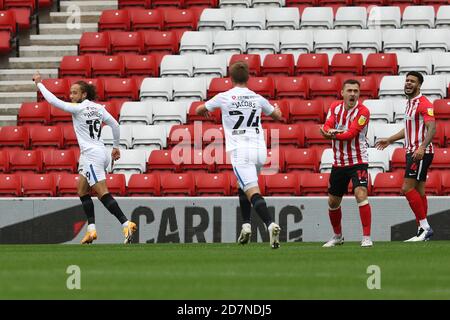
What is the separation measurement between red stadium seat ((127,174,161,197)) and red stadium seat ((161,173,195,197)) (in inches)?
6.3

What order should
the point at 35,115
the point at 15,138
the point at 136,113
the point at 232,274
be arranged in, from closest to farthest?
the point at 232,274 → the point at 15,138 → the point at 136,113 → the point at 35,115

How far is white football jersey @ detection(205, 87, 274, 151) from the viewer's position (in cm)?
1294

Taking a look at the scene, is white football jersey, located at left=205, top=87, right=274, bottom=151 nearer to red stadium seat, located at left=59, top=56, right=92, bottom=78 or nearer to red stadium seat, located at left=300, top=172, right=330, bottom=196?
red stadium seat, located at left=300, top=172, right=330, bottom=196

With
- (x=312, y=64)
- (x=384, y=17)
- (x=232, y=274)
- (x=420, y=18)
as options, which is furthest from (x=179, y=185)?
(x=232, y=274)

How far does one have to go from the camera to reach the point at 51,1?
80.8 ft

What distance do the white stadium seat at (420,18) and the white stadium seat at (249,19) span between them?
274cm

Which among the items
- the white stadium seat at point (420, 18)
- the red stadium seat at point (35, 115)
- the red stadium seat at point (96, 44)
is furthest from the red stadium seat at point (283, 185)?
the red stadium seat at point (96, 44)

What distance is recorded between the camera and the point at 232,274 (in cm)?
925

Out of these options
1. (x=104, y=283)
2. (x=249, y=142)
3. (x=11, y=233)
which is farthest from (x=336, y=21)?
(x=104, y=283)

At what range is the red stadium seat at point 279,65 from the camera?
21734 millimetres

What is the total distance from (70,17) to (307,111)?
6512 millimetres

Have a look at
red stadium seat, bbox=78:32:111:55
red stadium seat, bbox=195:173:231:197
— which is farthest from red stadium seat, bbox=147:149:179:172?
red stadium seat, bbox=78:32:111:55

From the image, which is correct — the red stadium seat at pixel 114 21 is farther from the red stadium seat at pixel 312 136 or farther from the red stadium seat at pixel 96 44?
the red stadium seat at pixel 312 136

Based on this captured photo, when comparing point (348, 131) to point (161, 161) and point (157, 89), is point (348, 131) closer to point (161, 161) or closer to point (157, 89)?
point (161, 161)
